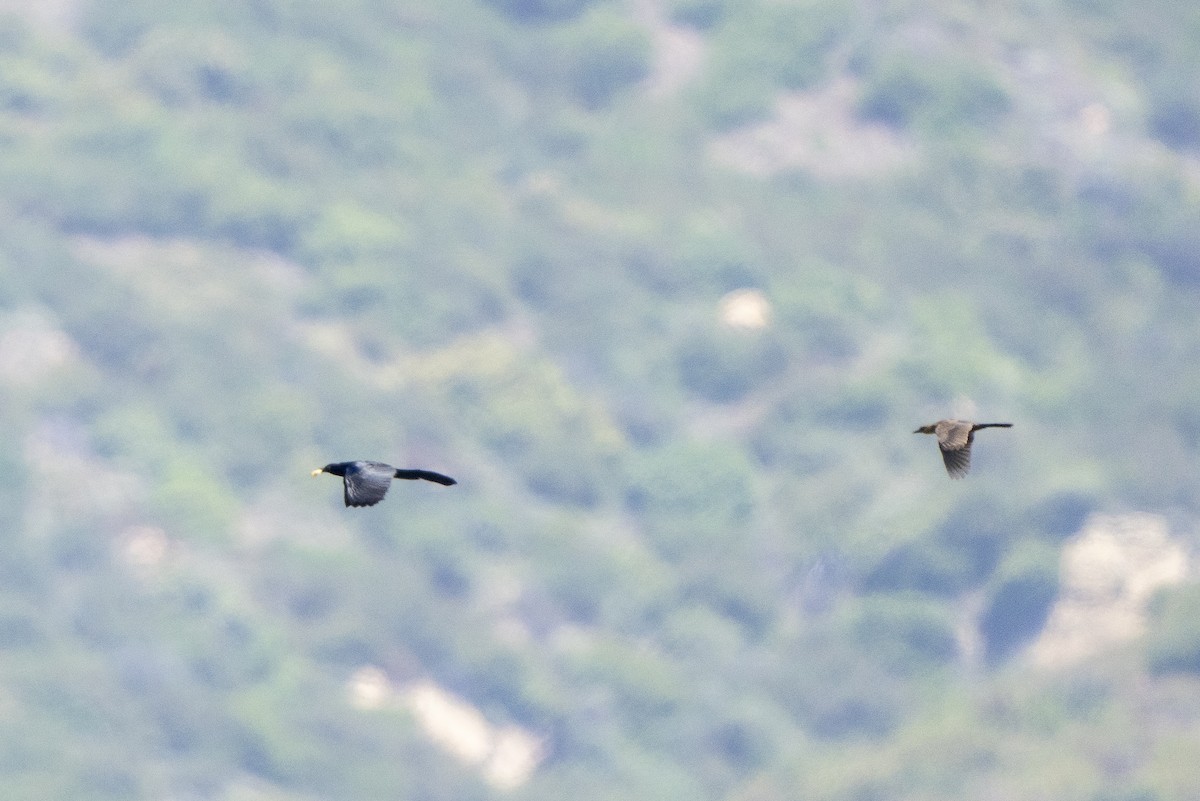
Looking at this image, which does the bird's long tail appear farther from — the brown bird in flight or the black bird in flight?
the brown bird in flight

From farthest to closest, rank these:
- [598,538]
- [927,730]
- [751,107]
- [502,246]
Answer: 1. [751,107]
2. [502,246]
3. [598,538]
4. [927,730]

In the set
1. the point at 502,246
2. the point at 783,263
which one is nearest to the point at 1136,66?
the point at 783,263

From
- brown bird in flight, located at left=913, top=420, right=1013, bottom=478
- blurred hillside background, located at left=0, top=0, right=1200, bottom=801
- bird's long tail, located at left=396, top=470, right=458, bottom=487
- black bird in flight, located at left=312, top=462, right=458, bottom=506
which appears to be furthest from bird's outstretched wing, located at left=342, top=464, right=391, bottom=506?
blurred hillside background, located at left=0, top=0, right=1200, bottom=801

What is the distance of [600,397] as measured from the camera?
13275 centimetres

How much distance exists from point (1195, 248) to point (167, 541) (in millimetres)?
53718

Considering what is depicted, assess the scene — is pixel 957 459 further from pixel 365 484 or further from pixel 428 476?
pixel 365 484

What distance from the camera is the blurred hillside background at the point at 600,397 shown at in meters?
105

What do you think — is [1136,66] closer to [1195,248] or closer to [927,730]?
[1195,248]

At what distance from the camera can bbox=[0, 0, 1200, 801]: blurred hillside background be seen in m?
105

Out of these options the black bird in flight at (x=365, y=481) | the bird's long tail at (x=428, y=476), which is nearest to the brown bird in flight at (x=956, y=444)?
the bird's long tail at (x=428, y=476)

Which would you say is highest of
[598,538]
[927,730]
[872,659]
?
[598,538]

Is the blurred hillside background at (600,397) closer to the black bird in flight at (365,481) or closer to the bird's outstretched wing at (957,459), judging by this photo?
the bird's outstretched wing at (957,459)

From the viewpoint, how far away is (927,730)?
103 metres

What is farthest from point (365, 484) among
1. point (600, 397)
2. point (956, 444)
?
point (600, 397)
